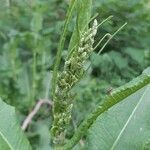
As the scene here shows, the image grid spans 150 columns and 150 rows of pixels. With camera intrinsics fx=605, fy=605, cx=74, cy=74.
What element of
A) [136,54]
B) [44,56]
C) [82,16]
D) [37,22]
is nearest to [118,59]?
[136,54]

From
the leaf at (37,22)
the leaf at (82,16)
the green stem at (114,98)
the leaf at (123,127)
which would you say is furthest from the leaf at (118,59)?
the leaf at (82,16)

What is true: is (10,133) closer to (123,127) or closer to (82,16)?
(123,127)

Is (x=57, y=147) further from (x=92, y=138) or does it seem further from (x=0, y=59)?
(x=0, y=59)

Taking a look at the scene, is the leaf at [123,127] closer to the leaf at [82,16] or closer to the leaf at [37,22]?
the leaf at [82,16]

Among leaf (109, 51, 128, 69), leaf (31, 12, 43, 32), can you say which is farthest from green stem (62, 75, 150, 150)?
leaf (31, 12, 43, 32)

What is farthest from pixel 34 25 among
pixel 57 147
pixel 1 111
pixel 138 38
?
pixel 57 147
